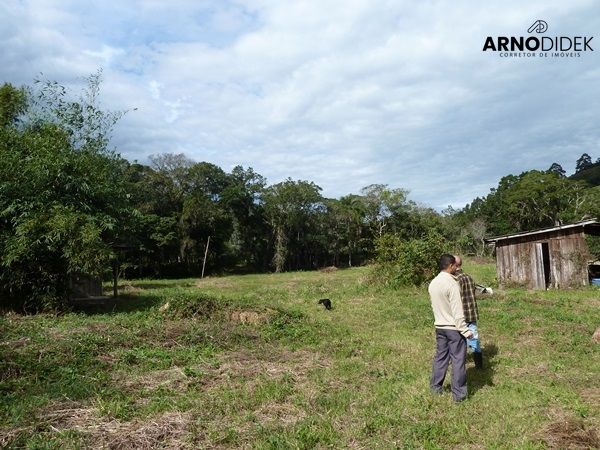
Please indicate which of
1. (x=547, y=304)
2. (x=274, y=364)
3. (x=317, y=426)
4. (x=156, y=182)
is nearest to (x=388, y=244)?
(x=547, y=304)

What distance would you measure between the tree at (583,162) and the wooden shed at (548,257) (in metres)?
78.3

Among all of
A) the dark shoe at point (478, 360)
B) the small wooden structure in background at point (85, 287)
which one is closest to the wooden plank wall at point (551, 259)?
the dark shoe at point (478, 360)

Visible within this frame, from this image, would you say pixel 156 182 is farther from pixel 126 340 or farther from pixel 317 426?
pixel 317 426

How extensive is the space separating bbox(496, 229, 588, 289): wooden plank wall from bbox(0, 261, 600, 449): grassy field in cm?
735

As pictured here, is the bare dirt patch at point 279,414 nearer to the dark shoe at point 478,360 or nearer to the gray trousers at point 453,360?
the gray trousers at point 453,360

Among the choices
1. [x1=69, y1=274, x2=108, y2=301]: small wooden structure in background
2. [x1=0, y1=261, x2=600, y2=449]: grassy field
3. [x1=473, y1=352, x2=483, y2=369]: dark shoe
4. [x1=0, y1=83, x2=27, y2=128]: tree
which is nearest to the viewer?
[x1=0, y1=261, x2=600, y2=449]: grassy field

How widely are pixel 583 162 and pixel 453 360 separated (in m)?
98.9

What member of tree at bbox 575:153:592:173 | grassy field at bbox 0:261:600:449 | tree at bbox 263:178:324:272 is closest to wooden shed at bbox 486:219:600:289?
grassy field at bbox 0:261:600:449

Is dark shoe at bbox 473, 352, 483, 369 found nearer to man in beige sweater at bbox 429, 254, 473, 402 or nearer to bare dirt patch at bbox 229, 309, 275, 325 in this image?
man in beige sweater at bbox 429, 254, 473, 402

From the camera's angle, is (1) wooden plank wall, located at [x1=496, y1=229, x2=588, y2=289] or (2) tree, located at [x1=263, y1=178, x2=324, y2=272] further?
(2) tree, located at [x1=263, y1=178, x2=324, y2=272]

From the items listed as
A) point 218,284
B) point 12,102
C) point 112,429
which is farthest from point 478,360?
point 218,284

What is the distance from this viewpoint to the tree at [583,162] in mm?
86875

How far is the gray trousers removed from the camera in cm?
575

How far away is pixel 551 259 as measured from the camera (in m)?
19.0
